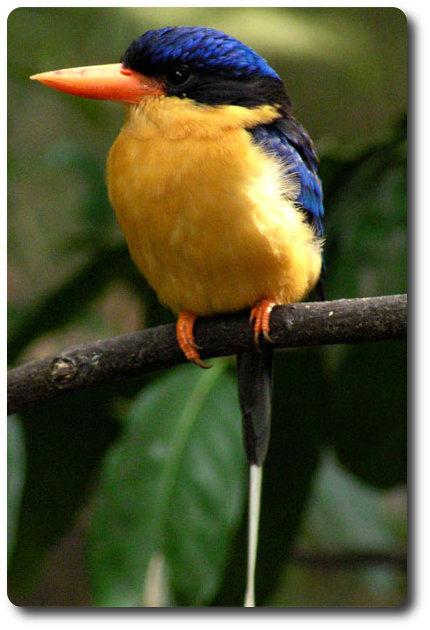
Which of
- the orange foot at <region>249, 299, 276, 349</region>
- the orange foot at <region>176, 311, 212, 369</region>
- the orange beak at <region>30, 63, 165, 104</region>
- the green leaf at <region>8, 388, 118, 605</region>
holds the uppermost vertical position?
the orange beak at <region>30, 63, 165, 104</region>

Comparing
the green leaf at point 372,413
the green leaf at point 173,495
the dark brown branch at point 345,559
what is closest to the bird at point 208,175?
the green leaf at point 173,495

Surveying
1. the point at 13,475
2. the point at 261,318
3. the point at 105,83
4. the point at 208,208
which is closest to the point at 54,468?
the point at 13,475

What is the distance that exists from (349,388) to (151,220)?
63 cm

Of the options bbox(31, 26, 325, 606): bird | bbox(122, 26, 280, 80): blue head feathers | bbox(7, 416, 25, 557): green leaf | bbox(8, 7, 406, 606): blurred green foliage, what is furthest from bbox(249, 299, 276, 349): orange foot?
bbox(7, 416, 25, 557): green leaf

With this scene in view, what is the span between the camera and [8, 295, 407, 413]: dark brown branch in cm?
165

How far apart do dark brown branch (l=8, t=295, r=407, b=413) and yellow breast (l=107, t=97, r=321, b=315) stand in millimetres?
68

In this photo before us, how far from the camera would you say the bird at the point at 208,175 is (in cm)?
176

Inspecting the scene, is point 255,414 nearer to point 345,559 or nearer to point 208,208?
point 208,208

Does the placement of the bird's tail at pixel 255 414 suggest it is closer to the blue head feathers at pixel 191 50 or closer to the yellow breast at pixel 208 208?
the yellow breast at pixel 208 208

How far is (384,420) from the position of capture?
6.36 feet

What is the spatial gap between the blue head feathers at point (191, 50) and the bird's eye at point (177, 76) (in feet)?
0.05

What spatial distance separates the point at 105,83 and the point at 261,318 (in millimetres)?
581

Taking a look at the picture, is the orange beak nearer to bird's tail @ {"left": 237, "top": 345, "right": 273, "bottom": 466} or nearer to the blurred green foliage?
the blurred green foliage

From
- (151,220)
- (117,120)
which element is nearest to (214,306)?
(151,220)
